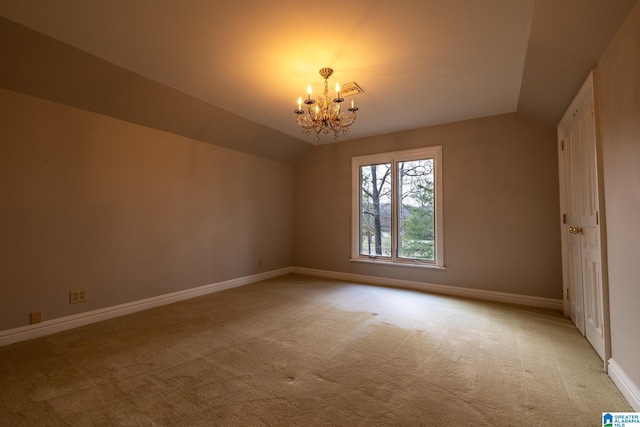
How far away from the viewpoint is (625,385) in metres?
1.62

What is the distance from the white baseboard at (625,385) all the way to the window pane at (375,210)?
114 inches

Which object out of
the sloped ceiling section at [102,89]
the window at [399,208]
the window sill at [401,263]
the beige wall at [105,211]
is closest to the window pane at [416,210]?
the window at [399,208]

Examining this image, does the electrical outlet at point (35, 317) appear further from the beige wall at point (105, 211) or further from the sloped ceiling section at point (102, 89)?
the sloped ceiling section at point (102, 89)

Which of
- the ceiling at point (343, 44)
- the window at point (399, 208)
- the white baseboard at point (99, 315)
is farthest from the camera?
the window at point (399, 208)

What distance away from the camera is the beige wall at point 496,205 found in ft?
11.0

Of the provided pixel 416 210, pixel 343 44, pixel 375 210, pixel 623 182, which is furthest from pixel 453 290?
pixel 343 44

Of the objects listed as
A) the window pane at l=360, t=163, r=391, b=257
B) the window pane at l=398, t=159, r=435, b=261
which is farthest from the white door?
the window pane at l=360, t=163, r=391, b=257

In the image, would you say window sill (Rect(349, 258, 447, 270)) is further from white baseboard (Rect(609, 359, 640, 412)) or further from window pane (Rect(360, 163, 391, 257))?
white baseboard (Rect(609, 359, 640, 412))

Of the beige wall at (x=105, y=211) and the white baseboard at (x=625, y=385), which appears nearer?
the white baseboard at (x=625, y=385)

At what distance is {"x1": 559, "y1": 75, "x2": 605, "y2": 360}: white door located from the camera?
2156 millimetres

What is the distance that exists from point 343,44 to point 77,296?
11.6 ft

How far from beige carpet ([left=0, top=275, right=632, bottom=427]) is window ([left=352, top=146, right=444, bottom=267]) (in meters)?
1.32

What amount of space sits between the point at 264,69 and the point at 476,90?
2.33 m

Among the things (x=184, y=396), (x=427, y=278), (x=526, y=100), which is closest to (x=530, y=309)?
(x=427, y=278)
